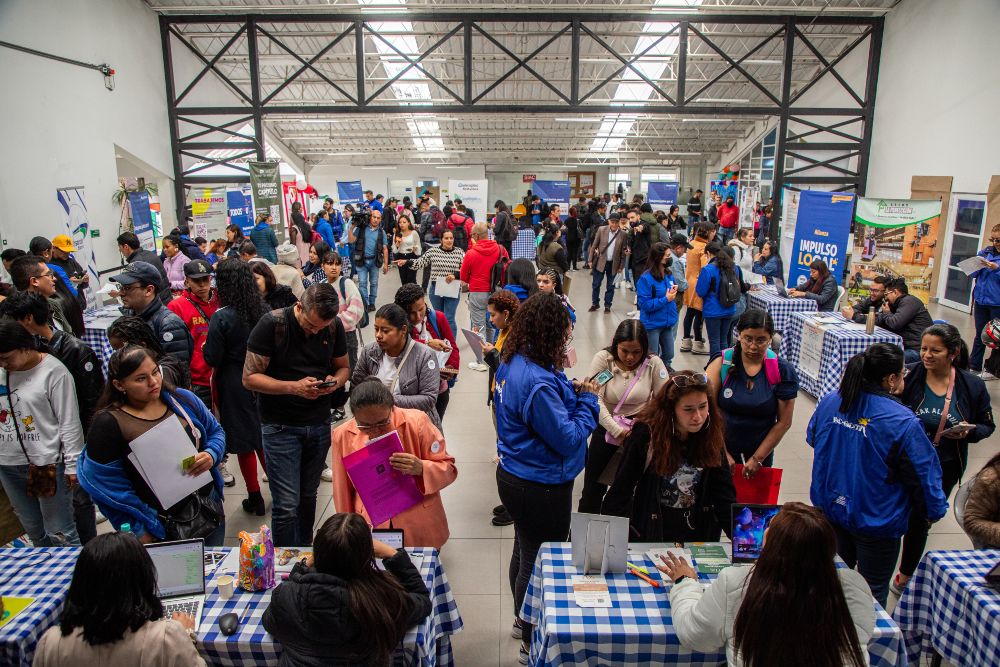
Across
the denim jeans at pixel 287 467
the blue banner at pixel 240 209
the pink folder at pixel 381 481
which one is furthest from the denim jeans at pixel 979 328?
the blue banner at pixel 240 209

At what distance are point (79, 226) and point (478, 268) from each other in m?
5.66

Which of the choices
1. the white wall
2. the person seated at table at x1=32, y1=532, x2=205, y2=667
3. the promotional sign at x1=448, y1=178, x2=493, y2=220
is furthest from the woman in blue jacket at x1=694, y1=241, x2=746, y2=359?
the promotional sign at x1=448, y1=178, x2=493, y2=220

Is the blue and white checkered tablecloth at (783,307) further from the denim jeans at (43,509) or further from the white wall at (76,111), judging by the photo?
the white wall at (76,111)

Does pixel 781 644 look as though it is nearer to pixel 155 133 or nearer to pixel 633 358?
pixel 633 358

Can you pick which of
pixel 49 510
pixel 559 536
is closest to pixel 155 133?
pixel 49 510

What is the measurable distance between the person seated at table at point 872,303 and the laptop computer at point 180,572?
222 inches

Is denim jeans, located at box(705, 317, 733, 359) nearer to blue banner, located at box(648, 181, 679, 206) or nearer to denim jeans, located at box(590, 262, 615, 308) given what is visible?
denim jeans, located at box(590, 262, 615, 308)

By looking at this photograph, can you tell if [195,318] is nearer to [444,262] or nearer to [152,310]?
[152,310]

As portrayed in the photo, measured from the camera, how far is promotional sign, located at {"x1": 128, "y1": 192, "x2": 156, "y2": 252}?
9.90m

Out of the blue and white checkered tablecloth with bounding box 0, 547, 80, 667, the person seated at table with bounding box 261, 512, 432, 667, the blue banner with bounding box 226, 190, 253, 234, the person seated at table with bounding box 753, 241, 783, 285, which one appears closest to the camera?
the person seated at table with bounding box 261, 512, 432, 667

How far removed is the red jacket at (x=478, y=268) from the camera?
22.3ft

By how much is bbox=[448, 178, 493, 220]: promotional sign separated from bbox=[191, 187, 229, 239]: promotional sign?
24.8 ft

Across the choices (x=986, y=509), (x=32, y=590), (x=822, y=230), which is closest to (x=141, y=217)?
(x=32, y=590)

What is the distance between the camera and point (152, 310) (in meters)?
3.96
